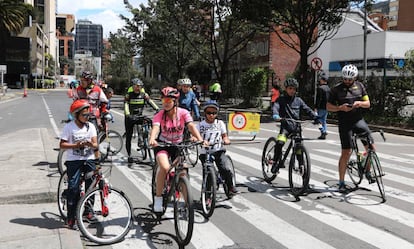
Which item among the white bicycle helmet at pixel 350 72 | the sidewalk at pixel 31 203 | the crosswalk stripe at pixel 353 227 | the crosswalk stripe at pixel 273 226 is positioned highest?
the white bicycle helmet at pixel 350 72

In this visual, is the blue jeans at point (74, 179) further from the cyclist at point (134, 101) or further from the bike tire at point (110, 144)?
the cyclist at point (134, 101)

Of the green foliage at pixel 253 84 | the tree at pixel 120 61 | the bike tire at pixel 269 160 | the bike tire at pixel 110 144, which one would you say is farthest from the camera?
the tree at pixel 120 61

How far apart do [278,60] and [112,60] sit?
4181 cm

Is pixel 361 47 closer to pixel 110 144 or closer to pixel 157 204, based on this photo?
pixel 110 144

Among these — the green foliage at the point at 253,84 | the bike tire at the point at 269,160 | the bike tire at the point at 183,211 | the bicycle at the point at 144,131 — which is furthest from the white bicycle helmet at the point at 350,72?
the green foliage at the point at 253,84

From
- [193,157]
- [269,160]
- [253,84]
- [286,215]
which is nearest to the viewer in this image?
[286,215]

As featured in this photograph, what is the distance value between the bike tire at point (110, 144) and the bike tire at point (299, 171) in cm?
417

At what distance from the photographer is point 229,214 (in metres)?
6.50

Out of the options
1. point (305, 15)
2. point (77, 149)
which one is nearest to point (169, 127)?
point (77, 149)

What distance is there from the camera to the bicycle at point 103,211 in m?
5.27

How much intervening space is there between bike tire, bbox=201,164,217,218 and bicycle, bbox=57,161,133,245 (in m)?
1.19

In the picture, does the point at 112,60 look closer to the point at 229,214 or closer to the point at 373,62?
the point at 373,62

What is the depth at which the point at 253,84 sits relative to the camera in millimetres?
31422

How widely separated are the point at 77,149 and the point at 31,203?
1.75 meters
